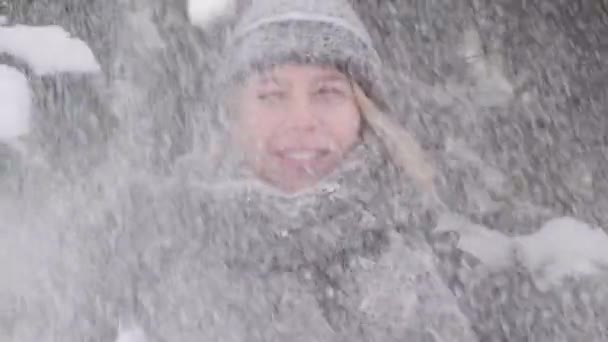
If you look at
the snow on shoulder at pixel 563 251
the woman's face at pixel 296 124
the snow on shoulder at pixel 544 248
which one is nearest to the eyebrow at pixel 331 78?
the woman's face at pixel 296 124

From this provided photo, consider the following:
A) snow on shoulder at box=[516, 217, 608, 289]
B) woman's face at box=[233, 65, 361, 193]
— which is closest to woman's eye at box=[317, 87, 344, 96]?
woman's face at box=[233, 65, 361, 193]

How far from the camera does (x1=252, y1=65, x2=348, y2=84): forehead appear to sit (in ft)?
3.94

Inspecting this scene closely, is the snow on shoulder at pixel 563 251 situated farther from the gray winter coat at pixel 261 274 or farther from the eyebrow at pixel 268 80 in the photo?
the eyebrow at pixel 268 80

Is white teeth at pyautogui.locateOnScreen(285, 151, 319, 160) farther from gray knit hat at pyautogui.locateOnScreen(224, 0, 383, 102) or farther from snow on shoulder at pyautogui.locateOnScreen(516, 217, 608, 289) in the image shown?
snow on shoulder at pyautogui.locateOnScreen(516, 217, 608, 289)

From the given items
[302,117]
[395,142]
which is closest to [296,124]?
[302,117]

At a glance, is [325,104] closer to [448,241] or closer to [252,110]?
[252,110]

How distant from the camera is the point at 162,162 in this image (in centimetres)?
132

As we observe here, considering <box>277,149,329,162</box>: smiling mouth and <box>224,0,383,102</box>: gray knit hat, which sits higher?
<box>224,0,383,102</box>: gray knit hat

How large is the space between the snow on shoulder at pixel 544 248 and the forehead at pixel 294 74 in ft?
0.74

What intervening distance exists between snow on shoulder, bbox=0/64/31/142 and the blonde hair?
412 mm

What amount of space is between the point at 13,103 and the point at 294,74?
0.36 m

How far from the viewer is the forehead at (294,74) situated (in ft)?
3.94

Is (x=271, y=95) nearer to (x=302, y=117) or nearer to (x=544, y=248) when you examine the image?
(x=302, y=117)

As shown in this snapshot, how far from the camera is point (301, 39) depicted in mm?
1185
